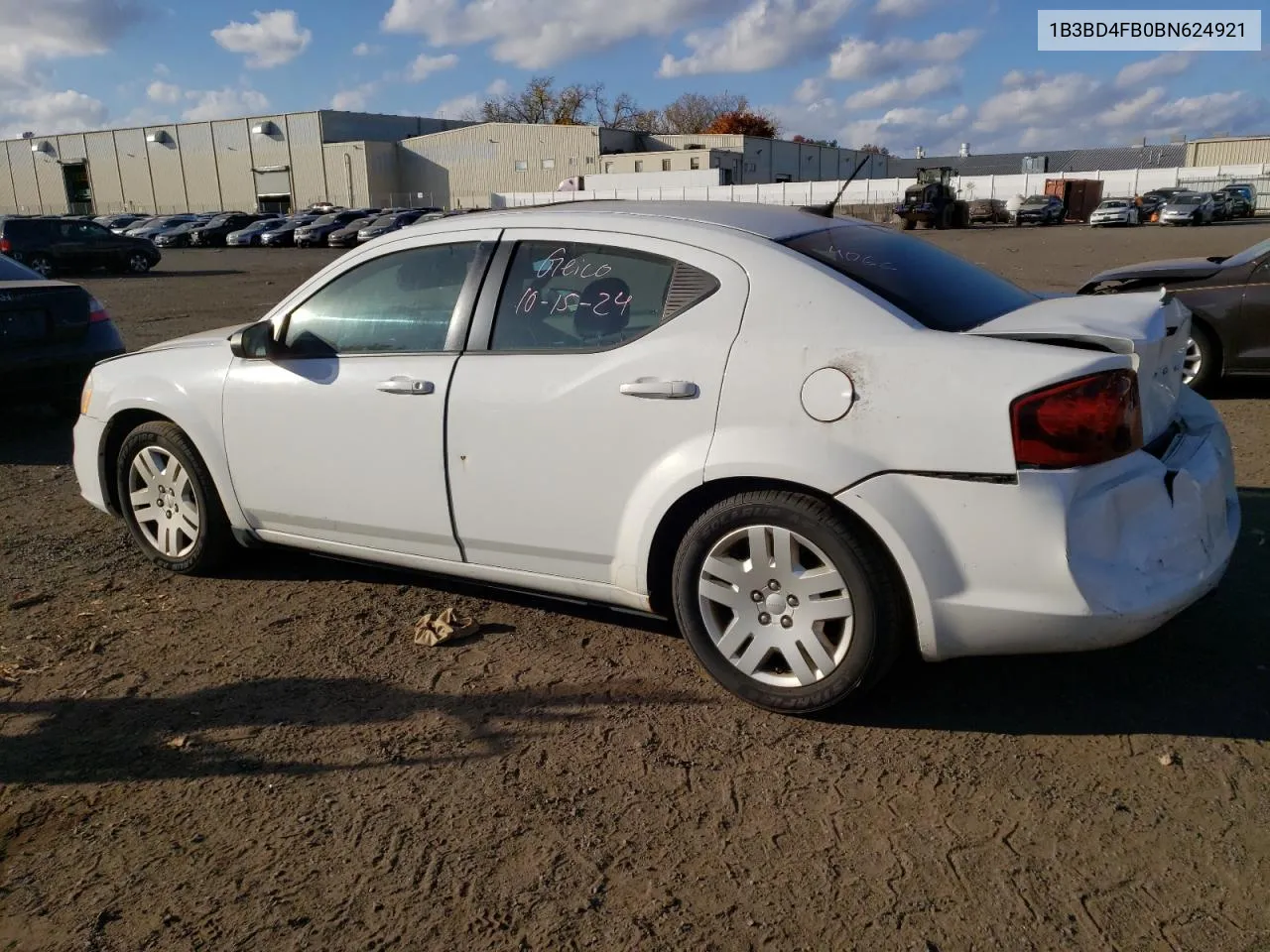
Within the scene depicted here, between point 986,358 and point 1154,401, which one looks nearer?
point 986,358

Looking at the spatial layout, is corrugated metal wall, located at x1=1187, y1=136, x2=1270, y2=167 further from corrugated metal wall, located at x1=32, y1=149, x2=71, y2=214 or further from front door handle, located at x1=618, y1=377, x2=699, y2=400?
corrugated metal wall, located at x1=32, y1=149, x2=71, y2=214

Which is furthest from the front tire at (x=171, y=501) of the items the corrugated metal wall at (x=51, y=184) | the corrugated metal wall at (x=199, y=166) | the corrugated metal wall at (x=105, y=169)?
the corrugated metal wall at (x=51, y=184)

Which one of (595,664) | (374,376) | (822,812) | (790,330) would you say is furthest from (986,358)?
(374,376)

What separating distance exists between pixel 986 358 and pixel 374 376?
88.3 inches

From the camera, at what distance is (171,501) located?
4.68 meters

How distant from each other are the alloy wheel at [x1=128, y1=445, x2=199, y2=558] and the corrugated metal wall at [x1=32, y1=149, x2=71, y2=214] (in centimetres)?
9116

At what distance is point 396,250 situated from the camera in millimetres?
4055

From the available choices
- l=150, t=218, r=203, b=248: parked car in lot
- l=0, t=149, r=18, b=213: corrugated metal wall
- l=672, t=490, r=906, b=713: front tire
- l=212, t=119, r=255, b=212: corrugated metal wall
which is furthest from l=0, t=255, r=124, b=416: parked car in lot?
l=0, t=149, r=18, b=213: corrugated metal wall

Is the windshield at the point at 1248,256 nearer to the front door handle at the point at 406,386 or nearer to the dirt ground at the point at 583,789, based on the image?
the dirt ground at the point at 583,789

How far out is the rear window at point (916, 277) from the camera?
3303mm

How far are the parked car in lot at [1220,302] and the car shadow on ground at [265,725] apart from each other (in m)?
5.82

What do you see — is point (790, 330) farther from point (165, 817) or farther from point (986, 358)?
point (165, 817)

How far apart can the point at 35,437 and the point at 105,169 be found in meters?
85.6

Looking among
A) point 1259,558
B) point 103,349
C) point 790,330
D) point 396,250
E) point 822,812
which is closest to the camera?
point 822,812
